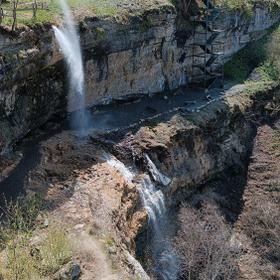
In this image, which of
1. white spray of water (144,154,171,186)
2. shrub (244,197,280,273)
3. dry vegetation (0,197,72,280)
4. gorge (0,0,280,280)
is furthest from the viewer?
shrub (244,197,280,273)

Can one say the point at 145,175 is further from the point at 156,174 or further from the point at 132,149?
the point at 132,149

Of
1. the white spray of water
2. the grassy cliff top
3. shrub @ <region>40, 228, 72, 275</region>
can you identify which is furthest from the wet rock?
the grassy cliff top

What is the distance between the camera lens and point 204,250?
1052 inches

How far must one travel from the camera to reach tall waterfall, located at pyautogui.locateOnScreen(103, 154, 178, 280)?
2650cm

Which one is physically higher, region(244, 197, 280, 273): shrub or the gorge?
the gorge

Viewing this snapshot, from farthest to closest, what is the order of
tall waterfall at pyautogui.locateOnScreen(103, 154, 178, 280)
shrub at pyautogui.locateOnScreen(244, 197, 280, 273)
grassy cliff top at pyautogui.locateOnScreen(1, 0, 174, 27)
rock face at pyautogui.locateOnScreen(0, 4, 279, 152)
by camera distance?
shrub at pyautogui.locateOnScreen(244, 197, 280, 273) < grassy cliff top at pyautogui.locateOnScreen(1, 0, 174, 27) < tall waterfall at pyautogui.locateOnScreen(103, 154, 178, 280) < rock face at pyautogui.locateOnScreen(0, 4, 279, 152)

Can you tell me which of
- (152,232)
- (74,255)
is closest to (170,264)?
(152,232)

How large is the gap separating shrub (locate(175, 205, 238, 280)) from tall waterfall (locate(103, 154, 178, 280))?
0.56 metres

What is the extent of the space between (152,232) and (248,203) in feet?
29.7

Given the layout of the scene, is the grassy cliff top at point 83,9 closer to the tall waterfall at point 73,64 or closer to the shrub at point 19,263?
the tall waterfall at point 73,64

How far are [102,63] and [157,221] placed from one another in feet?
33.9

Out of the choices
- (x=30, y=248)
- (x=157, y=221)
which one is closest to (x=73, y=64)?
(x=157, y=221)

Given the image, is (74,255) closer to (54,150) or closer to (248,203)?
(54,150)

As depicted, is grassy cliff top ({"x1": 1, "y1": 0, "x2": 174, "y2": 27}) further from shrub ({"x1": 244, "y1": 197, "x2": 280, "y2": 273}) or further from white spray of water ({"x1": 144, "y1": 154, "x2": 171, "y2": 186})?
shrub ({"x1": 244, "y1": 197, "x2": 280, "y2": 273})
